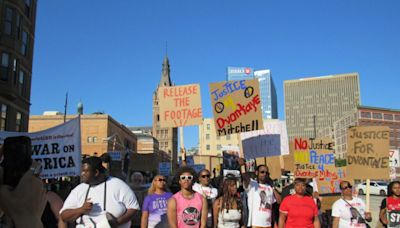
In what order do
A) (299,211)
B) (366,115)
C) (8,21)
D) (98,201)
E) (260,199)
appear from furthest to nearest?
(366,115) < (8,21) < (260,199) < (299,211) < (98,201)

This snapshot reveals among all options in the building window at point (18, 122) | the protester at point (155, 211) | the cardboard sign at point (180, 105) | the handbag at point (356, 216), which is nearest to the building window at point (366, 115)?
the building window at point (18, 122)

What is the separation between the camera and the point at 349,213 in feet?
22.3

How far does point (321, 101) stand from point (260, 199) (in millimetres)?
168200

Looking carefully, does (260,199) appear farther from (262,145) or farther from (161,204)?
(262,145)

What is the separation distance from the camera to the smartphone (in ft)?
10.4

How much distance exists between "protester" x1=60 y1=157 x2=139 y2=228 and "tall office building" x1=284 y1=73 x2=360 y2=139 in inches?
6412

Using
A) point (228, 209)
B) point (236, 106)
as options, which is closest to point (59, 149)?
point (236, 106)

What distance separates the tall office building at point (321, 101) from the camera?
16475 centimetres

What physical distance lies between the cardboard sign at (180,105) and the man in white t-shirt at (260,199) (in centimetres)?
411

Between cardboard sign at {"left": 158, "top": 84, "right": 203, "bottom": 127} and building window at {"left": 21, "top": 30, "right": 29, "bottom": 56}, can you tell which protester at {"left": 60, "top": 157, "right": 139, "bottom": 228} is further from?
building window at {"left": 21, "top": 30, "right": 29, "bottom": 56}

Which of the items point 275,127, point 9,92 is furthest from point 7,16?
point 275,127

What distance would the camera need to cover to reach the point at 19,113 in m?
29.3

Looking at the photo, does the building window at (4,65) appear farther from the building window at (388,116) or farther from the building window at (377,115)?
the building window at (388,116)

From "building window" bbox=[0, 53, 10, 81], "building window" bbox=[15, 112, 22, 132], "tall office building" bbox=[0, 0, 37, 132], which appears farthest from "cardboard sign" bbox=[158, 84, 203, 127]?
"building window" bbox=[15, 112, 22, 132]
